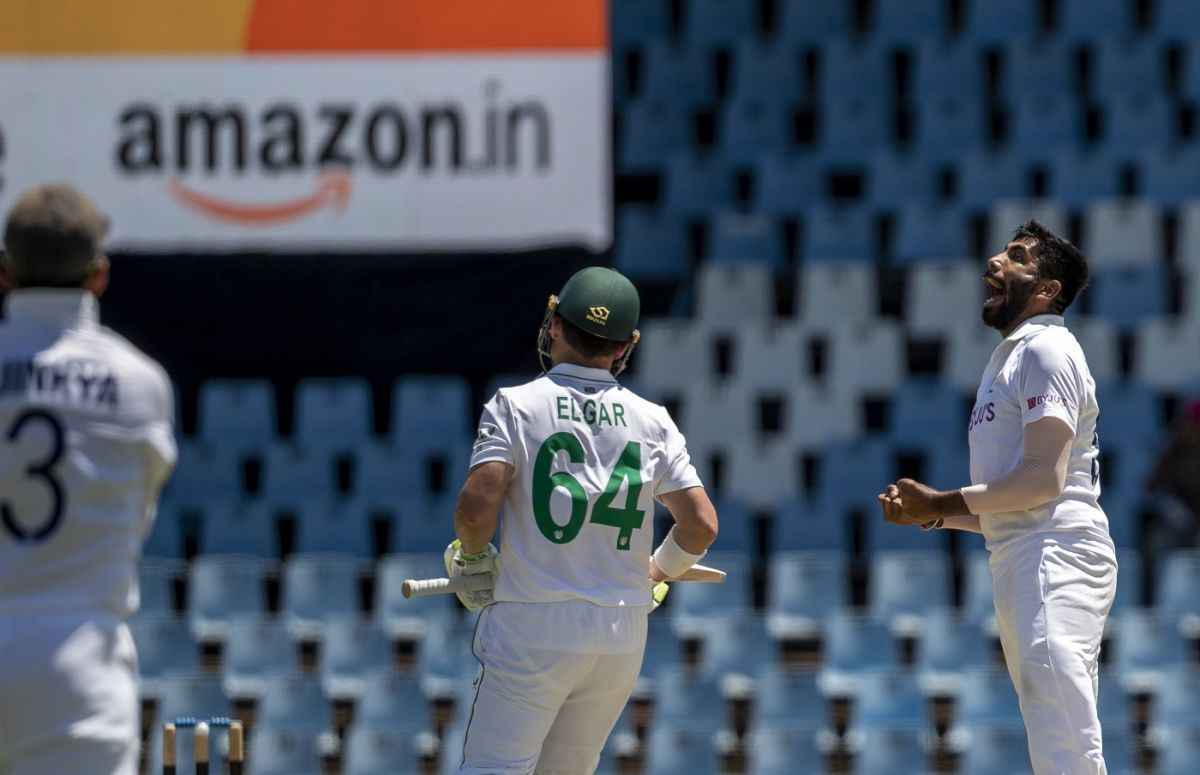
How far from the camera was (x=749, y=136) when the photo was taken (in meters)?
11.9

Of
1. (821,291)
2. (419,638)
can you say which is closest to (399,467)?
(419,638)

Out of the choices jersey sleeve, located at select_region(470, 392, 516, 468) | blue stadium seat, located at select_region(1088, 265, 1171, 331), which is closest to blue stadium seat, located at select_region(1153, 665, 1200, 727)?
blue stadium seat, located at select_region(1088, 265, 1171, 331)

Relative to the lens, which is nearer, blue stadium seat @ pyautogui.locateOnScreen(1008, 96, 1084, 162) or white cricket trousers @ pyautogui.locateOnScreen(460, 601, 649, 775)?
white cricket trousers @ pyautogui.locateOnScreen(460, 601, 649, 775)

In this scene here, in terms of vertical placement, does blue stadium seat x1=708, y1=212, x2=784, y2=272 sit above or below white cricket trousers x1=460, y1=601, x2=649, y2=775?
above

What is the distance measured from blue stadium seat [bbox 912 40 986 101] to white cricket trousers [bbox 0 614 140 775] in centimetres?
979

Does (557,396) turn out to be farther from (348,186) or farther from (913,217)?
(913,217)

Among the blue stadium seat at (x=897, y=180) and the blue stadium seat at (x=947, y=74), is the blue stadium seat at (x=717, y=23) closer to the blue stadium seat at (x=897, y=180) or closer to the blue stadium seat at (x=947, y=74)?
the blue stadium seat at (x=947, y=74)

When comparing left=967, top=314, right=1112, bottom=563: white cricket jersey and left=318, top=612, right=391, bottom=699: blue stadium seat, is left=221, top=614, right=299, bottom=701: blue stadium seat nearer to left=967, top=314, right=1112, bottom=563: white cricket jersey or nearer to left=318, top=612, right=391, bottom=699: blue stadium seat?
left=318, top=612, right=391, bottom=699: blue stadium seat

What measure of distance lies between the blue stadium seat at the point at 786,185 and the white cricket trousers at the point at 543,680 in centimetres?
777

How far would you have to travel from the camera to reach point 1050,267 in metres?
4.44

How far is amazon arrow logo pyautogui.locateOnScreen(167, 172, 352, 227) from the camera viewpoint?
949cm

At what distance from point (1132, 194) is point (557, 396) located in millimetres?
8556

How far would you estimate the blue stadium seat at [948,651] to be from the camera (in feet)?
30.0

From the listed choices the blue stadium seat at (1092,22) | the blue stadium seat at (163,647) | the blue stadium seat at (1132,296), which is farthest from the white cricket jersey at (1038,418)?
the blue stadium seat at (1092,22)
